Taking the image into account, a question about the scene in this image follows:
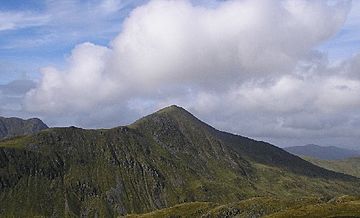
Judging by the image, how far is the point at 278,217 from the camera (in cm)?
18462

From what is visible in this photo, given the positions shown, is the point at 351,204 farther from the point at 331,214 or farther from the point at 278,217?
the point at 278,217

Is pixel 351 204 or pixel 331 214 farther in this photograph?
pixel 351 204

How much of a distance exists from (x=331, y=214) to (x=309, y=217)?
8.56 meters

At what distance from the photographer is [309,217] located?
182375 mm

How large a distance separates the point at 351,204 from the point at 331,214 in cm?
1792

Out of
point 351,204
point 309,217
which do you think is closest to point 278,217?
point 309,217

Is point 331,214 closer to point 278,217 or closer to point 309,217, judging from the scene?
point 309,217

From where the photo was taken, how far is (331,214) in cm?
18275

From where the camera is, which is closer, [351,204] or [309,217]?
[309,217]

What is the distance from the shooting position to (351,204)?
642 ft

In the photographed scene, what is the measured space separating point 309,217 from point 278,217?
11.6 metres

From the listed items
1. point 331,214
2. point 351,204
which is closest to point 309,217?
point 331,214

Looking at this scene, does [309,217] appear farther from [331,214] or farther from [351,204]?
[351,204]

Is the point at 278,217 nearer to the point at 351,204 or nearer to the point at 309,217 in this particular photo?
the point at 309,217
